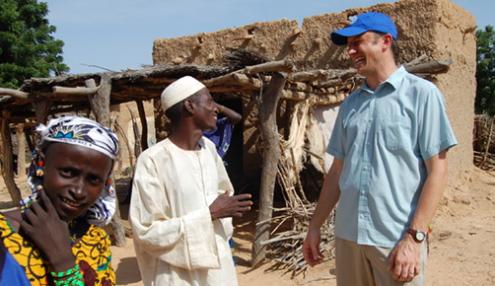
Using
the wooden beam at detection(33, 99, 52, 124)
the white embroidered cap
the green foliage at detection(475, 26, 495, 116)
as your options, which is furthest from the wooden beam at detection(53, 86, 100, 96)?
the green foliage at detection(475, 26, 495, 116)

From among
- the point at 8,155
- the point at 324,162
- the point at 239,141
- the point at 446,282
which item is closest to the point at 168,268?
the point at 446,282

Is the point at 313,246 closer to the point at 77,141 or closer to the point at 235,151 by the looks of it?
the point at 77,141

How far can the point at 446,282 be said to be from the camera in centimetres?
469

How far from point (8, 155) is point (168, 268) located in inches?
299

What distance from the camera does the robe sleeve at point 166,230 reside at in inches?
90.2

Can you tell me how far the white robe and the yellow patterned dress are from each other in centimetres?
88

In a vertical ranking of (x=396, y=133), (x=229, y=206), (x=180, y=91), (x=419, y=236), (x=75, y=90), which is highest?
(x=75, y=90)

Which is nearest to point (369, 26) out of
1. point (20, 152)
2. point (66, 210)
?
point (66, 210)

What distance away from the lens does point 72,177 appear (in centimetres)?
127

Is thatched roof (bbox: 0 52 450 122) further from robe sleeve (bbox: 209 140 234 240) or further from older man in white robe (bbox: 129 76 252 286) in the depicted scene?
older man in white robe (bbox: 129 76 252 286)

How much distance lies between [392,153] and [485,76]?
15873 mm

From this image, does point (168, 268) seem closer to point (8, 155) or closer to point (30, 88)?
point (30, 88)

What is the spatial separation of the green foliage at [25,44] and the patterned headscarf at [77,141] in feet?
50.3

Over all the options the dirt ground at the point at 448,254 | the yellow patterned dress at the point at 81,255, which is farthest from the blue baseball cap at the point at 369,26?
the dirt ground at the point at 448,254
